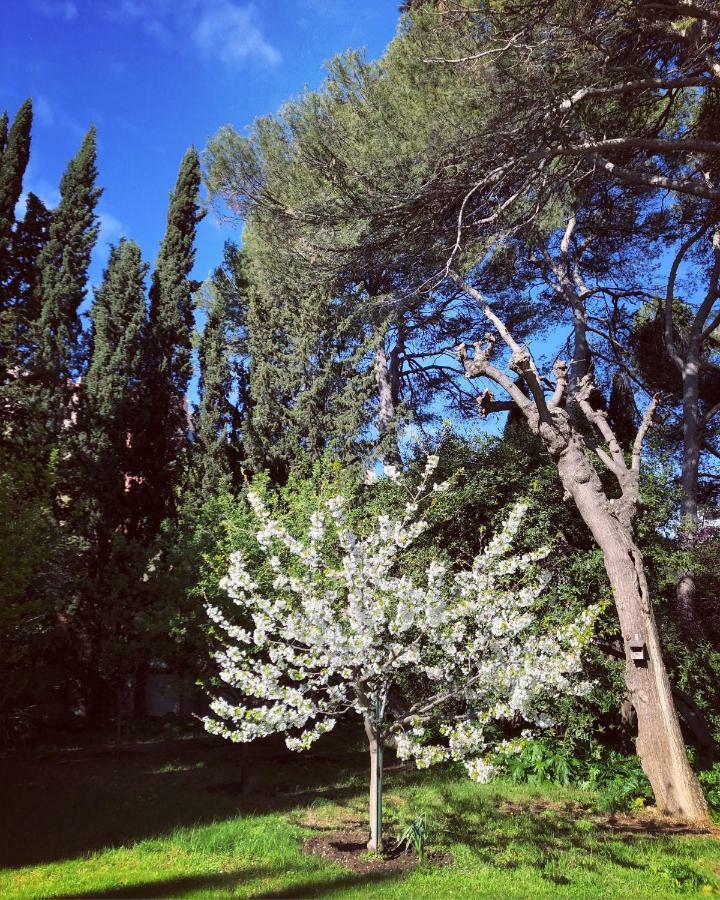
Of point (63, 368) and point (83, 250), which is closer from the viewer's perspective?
point (63, 368)

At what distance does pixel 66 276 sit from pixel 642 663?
13526 millimetres

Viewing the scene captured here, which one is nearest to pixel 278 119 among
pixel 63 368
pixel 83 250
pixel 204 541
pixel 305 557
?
pixel 83 250

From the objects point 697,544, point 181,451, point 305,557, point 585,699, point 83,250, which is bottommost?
point 585,699

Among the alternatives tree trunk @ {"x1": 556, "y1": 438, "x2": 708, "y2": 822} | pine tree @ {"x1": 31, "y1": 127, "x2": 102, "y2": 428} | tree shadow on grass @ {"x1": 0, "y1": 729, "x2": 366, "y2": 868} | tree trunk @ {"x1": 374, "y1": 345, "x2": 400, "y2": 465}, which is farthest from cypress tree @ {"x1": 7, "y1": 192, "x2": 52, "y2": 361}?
tree trunk @ {"x1": 556, "y1": 438, "x2": 708, "y2": 822}

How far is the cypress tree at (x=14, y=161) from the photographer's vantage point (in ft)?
45.5

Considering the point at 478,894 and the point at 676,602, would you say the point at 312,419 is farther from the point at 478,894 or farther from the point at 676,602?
the point at 478,894

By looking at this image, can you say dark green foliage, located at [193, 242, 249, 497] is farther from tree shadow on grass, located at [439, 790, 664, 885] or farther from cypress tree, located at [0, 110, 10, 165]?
tree shadow on grass, located at [439, 790, 664, 885]

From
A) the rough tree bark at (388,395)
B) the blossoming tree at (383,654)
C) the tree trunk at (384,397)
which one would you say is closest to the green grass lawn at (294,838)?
the blossoming tree at (383,654)

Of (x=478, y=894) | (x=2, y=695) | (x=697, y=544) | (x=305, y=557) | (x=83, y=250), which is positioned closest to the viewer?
(x=478, y=894)

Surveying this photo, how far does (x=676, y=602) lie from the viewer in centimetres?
941

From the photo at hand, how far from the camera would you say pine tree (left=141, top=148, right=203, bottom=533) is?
14125 mm

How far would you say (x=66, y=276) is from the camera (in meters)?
14.1

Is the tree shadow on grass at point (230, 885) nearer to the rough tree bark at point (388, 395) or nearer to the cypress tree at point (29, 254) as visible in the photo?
the rough tree bark at point (388, 395)

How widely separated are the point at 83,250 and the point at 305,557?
1222 centimetres
